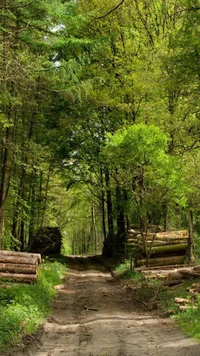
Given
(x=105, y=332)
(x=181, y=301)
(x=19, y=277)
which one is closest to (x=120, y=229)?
(x=19, y=277)

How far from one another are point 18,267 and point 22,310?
5.54 metres

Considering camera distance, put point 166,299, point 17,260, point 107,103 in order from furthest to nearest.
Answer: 1. point 107,103
2. point 17,260
3. point 166,299

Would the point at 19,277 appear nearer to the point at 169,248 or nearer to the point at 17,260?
the point at 17,260

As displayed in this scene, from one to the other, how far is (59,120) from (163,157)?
12.1m

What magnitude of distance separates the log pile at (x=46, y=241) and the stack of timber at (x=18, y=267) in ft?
42.6

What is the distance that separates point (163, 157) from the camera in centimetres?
1510

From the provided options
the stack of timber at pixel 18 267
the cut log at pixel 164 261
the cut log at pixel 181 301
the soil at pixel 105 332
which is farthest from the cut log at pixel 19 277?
the cut log at pixel 164 261

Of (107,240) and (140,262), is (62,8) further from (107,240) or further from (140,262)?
(107,240)

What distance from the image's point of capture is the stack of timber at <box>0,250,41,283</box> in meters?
15.0

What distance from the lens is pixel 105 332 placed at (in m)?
9.17

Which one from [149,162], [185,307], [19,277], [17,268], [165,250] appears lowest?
[185,307]

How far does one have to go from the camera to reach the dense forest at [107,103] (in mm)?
11898

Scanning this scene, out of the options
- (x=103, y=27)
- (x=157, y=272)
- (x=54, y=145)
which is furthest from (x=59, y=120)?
(x=157, y=272)

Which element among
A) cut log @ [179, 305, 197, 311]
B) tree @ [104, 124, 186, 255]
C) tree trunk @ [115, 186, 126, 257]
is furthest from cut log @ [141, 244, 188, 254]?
cut log @ [179, 305, 197, 311]
